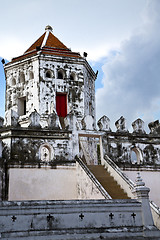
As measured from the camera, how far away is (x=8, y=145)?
44.9ft

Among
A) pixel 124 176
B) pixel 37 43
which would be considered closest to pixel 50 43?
pixel 37 43

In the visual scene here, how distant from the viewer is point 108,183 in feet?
42.1

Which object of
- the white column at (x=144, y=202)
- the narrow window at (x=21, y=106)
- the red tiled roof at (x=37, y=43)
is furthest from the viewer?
the red tiled roof at (x=37, y=43)

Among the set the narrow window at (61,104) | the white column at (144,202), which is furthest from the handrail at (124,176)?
the narrow window at (61,104)

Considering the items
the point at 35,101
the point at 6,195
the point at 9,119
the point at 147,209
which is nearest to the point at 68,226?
the point at 147,209

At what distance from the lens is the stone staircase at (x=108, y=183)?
38.3 ft

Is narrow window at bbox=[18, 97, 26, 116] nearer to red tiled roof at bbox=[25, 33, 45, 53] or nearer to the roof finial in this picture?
red tiled roof at bbox=[25, 33, 45, 53]

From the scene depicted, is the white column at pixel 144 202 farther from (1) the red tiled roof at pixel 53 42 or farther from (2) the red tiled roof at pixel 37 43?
(2) the red tiled roof at pixel 37 43

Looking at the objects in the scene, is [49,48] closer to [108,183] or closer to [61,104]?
[61,104]

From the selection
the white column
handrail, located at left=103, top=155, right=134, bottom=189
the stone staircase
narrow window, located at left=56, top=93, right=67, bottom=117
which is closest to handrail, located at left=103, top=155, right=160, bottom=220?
handrail, located at left=103, top=155, right=134, bottom=189

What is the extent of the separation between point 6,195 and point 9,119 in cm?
373

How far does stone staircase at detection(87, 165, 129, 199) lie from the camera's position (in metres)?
11.7

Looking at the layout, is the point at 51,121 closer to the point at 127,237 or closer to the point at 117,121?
the point at 117,121

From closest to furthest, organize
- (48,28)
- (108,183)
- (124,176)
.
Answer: (124,176) → (108,183) → (48,28)
